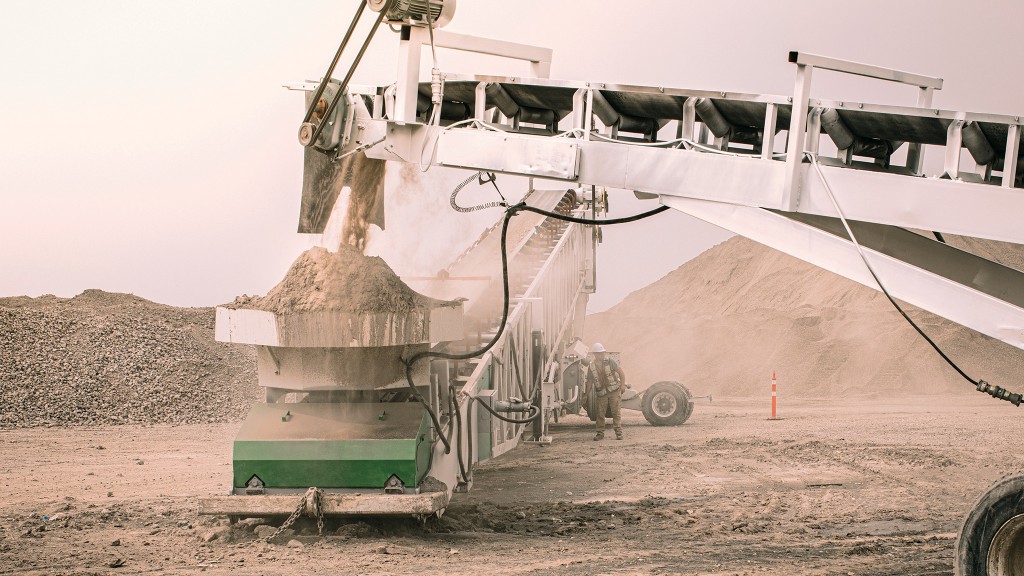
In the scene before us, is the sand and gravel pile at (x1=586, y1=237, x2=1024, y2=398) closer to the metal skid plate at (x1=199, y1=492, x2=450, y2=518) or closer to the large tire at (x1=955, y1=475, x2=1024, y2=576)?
the metal skid plate at (x1=199, y1=492, x2=450, y2=518)

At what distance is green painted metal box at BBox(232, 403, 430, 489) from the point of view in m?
7.80

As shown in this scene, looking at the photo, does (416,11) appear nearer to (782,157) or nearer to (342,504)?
(782,157)

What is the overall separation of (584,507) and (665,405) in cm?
815

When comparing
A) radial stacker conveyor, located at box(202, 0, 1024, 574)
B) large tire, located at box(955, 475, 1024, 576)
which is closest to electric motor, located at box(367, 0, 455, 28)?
radial stacker conveyor, located at box(202, 0, 1024, 574)

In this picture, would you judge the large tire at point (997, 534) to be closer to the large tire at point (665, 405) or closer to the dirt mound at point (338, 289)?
the dirt mound at point (338, 289)

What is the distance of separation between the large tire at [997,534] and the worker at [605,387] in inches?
396

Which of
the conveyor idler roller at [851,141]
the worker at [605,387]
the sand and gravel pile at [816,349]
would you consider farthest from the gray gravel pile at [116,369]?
the conveyor idler roller at [851,141]

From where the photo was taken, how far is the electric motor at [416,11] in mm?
7199

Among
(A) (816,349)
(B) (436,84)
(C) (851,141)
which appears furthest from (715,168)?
(A) (816,349)

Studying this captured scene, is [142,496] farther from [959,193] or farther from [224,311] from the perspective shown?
[959,193]

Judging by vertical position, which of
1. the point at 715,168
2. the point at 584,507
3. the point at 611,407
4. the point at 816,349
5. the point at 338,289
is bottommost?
the point at 584,507

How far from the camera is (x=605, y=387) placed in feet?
52.9

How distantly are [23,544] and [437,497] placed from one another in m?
3.42

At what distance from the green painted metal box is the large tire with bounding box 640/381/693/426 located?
10346mm
